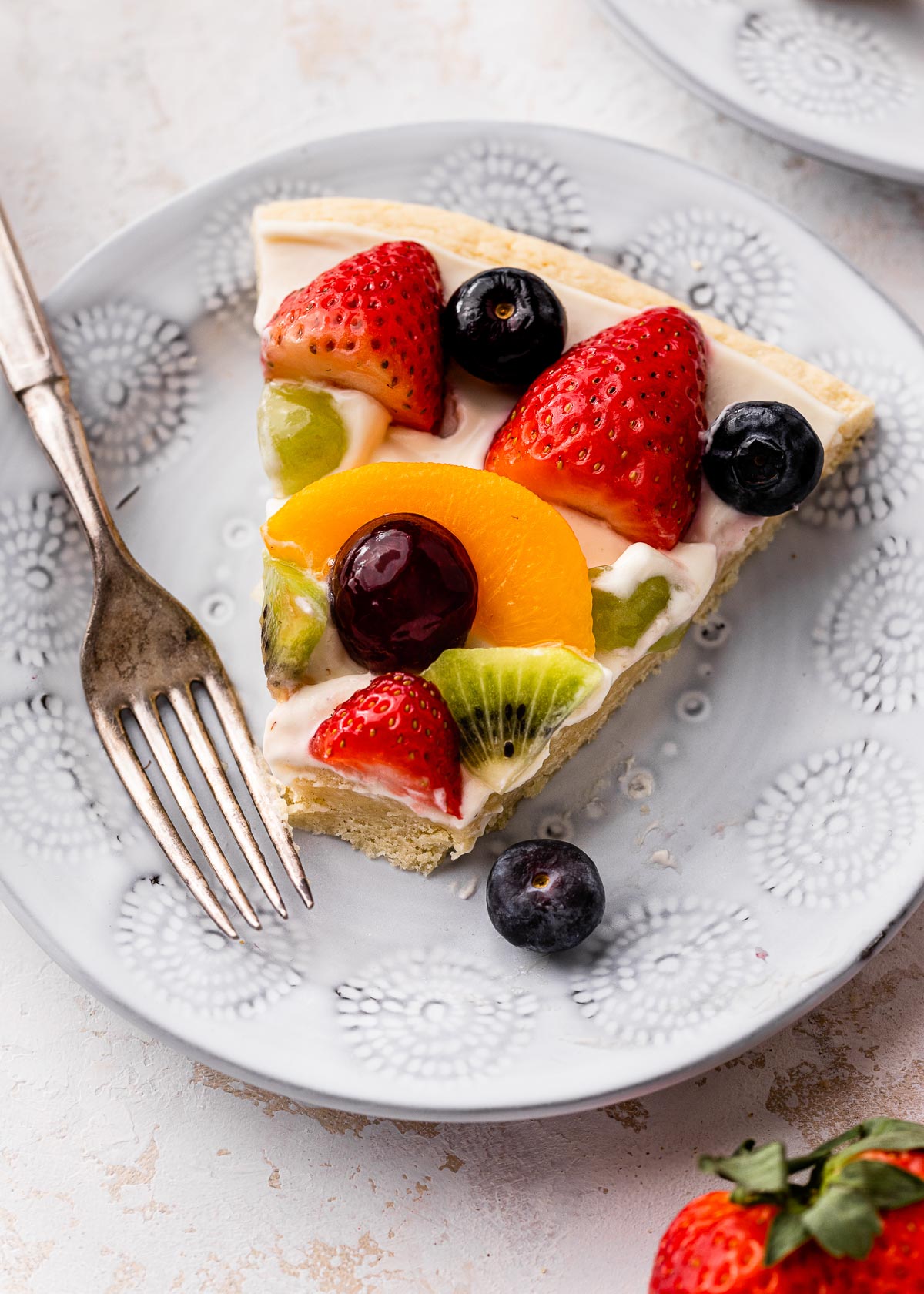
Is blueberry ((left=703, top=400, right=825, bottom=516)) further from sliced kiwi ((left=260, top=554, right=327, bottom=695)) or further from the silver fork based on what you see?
the silver fork

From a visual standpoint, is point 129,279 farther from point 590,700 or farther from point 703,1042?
point 703,1042

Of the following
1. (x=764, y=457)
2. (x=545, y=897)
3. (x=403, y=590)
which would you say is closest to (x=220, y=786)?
(x=403, y=590)

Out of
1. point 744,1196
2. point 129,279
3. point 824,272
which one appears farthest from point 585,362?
point 744,1196

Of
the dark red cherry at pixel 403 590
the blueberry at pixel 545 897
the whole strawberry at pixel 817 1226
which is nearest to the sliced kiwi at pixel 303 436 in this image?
the dark red cherry at pixel 403 590

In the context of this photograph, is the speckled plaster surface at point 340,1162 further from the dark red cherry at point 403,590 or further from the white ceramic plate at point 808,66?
the white ceramic plate at point 808,66

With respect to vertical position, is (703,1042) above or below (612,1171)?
above

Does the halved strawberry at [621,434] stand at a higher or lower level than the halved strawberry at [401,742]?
higher

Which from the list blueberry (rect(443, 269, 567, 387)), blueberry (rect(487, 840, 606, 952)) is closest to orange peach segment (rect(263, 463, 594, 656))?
blueberry (rect(443, 269, 567, 387))
